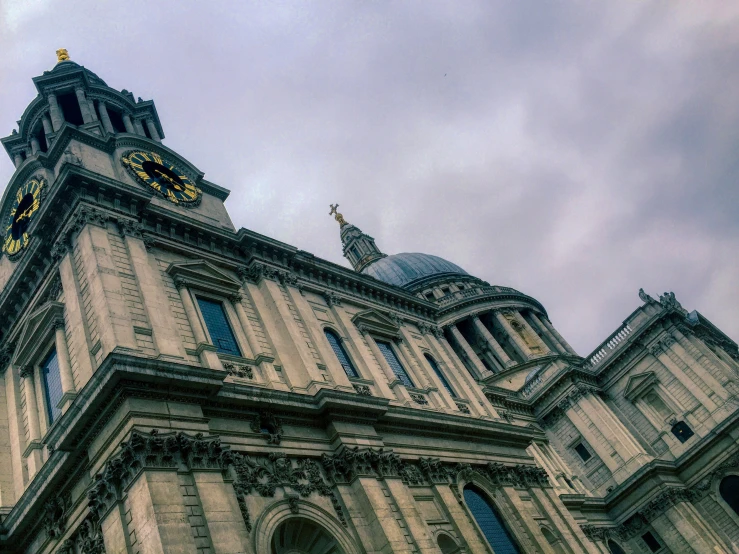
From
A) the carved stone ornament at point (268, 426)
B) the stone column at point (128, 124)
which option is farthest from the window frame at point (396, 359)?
the stone column at point (128, 124)

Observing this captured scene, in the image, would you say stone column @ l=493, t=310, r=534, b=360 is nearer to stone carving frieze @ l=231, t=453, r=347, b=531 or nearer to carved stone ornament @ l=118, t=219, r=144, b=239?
stone carving frieze @ l=231, t=453, r=347, b=531

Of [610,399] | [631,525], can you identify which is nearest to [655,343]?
[610,399]

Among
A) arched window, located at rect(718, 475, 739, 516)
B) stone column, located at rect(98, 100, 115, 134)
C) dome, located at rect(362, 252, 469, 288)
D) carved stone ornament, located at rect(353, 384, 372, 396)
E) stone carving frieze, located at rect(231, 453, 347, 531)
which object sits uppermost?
dome, located at rect(362, 252, 469, 288)

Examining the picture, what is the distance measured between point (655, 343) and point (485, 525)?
1123 inches

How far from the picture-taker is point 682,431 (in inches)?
1769

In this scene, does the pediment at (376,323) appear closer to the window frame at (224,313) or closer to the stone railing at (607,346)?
the window frame at (224,313)

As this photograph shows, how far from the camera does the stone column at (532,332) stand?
64.1 m

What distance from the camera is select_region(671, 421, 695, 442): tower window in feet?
146

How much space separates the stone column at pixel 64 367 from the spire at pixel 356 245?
63249 mm

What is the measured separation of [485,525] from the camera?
25406 mm

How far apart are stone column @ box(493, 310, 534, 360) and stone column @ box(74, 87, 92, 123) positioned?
45.8 metres

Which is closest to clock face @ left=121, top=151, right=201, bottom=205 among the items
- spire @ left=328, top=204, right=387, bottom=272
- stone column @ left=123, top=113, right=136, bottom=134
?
stone column @ left=123, top=113, right=136, bottom=134

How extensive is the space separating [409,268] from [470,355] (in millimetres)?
19267

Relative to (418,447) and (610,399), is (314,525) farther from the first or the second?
(610,399)
